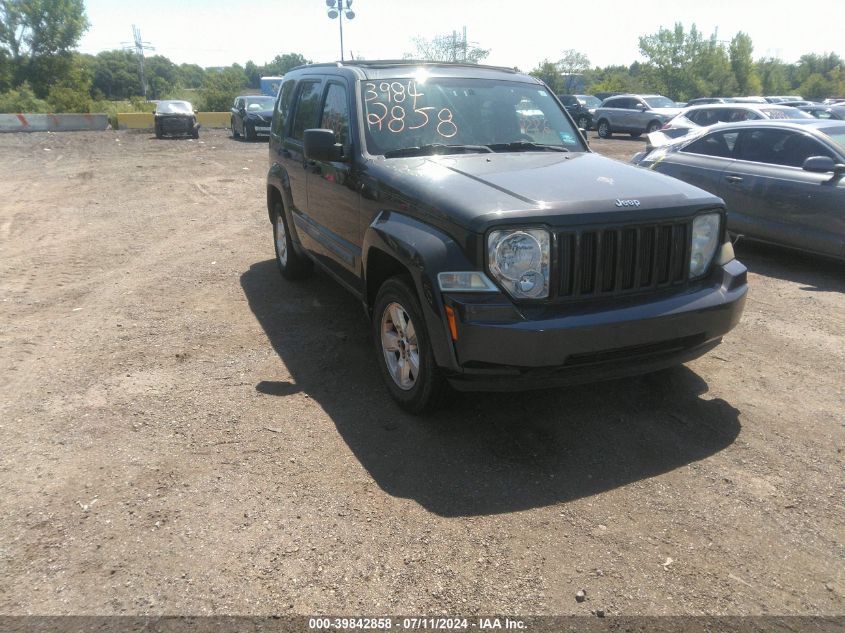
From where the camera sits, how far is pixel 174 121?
85.6 ft

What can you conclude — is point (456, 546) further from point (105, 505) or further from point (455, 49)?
point (455, 49)

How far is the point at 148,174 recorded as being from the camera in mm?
15430

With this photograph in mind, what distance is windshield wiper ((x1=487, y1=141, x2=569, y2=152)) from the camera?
4.73 metres

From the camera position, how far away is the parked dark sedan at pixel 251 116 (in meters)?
24.3

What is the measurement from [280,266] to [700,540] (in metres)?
5.23

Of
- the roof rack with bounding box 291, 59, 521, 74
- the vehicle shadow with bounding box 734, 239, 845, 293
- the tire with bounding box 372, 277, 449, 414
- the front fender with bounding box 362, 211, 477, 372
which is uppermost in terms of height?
the roof rack with bounding box 291, 59, 521, 74

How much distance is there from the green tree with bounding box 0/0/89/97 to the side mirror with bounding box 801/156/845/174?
6347cm

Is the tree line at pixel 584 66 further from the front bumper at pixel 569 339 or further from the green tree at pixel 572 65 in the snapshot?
the front bumper at pixel 569 339

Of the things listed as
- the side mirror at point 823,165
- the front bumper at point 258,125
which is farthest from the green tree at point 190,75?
the side mirror at point 823,165

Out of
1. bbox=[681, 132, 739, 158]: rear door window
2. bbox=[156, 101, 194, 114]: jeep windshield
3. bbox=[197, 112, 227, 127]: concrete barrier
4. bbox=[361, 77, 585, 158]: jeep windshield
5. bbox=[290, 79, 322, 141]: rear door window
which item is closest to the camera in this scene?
bbox=[361, 77, 585, 158]: jeep windshield

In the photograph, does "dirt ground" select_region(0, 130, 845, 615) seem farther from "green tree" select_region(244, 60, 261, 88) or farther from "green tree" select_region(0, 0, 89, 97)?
"green tree" select_region(244, 60, 261, 88)

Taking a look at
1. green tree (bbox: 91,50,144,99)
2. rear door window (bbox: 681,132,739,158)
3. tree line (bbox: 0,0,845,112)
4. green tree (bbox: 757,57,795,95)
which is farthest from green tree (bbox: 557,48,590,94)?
green tree (bbox: 91,50,144,99)

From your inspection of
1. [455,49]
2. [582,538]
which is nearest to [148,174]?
[582,538]

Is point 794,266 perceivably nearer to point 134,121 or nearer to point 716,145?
point 716,145
